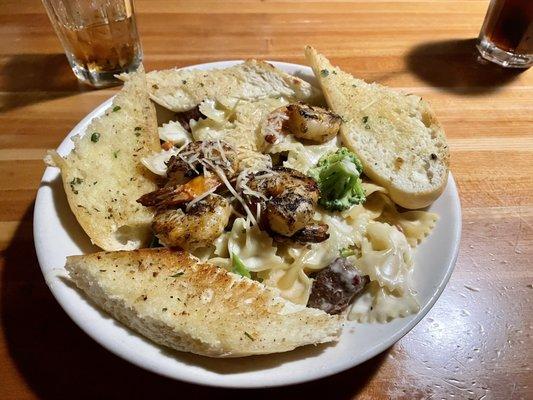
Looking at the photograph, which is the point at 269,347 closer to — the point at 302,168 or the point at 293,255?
the point at 293,255

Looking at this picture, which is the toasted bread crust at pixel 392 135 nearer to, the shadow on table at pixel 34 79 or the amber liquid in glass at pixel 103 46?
the amber liquid in glass at pixel 103 46

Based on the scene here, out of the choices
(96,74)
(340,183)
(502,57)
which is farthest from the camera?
(502,57)

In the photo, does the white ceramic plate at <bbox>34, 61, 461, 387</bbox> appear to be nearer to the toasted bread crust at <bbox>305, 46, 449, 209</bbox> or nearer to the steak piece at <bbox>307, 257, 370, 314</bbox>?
the steak piece at <bbox>307, 257, 370, 314</bbox>

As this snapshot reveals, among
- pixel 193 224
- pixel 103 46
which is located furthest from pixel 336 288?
pixel 103 46

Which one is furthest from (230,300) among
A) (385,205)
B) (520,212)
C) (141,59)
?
(141,59)

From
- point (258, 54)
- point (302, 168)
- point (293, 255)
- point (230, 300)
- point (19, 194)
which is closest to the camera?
point (230, 300)

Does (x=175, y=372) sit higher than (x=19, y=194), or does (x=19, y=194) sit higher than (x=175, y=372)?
(x=175, y=372)

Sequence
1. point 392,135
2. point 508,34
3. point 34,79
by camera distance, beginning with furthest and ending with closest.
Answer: point 508,34
point 34,79
point 392,135

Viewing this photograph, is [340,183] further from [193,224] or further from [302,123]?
[193,224]
